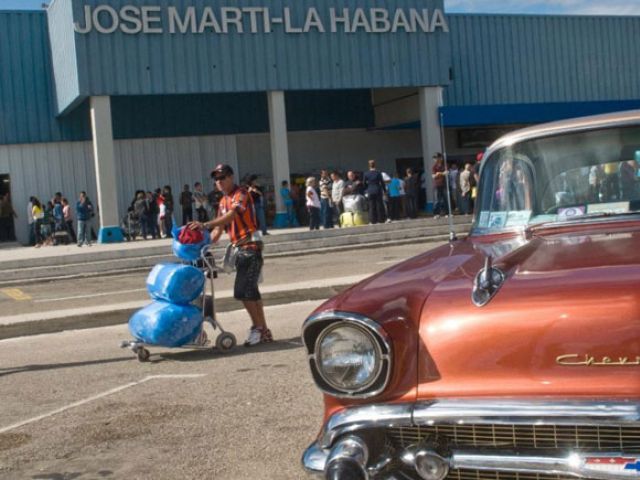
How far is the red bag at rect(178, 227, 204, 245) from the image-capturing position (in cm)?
823

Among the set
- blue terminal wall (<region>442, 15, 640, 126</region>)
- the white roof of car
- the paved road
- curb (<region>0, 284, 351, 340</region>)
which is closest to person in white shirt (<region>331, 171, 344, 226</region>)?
the paved road

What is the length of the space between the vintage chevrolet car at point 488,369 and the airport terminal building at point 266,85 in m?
25.1

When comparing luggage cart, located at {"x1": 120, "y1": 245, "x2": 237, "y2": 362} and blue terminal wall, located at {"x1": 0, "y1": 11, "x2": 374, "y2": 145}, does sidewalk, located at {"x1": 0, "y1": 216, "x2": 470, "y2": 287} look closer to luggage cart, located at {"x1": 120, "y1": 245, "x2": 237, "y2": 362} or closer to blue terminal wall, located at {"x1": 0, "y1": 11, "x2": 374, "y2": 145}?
blue terminal wall, located at {"x1": 0, "y1": 11, "x2": 374, "y2": 145}

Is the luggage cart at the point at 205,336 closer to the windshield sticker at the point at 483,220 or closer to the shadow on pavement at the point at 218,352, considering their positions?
the shadow on pavement at the point at 218,352

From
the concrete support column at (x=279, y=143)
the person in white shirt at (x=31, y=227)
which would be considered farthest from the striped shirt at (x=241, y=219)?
the person in white shirt at (x=31, y=227)

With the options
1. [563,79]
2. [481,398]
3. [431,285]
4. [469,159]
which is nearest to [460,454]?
[481,398]

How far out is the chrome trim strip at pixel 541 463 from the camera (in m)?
2.71

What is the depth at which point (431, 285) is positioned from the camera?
3.33 meters

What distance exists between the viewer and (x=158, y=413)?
20.2 ft

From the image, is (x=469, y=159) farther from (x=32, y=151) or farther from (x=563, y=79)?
(x=32, y=151)

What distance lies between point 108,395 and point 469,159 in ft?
104

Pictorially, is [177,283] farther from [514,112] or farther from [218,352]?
[514,112]

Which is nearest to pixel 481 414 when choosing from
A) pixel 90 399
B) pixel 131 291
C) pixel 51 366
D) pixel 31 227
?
pixel 90 399

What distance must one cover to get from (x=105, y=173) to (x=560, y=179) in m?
24.5
